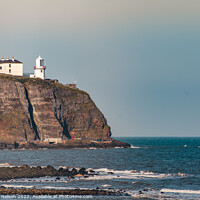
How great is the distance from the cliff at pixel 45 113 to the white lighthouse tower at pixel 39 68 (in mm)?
7289

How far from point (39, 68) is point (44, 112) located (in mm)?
22606

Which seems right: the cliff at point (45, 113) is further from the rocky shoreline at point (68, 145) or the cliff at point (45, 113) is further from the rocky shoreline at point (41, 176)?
the rocky shoreline at point (41, 176)

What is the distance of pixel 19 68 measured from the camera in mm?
189000

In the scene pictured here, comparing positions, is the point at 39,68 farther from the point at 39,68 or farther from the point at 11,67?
the point at 11,67

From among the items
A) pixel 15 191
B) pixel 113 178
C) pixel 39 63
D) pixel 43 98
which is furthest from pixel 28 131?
pixel 15 191

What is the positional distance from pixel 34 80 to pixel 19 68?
1264 cm

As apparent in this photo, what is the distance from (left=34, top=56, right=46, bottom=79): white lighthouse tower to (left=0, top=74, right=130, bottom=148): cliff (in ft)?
23.9

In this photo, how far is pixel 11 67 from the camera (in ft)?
616

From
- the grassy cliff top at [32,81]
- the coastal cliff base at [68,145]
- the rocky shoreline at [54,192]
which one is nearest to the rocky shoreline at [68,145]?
the coastal cliff base at [68,145]

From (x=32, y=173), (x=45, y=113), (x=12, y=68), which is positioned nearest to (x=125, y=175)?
(x=32, y=173)

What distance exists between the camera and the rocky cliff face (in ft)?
544

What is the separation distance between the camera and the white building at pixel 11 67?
18775 centimetres

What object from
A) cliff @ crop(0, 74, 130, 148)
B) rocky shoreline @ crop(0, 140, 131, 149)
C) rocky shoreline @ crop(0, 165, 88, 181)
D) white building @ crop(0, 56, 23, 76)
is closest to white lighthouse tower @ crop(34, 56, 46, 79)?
white building @ crop(0, 56, 23, 76)

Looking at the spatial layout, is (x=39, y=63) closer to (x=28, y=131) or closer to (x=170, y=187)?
(x=28, y=131)
